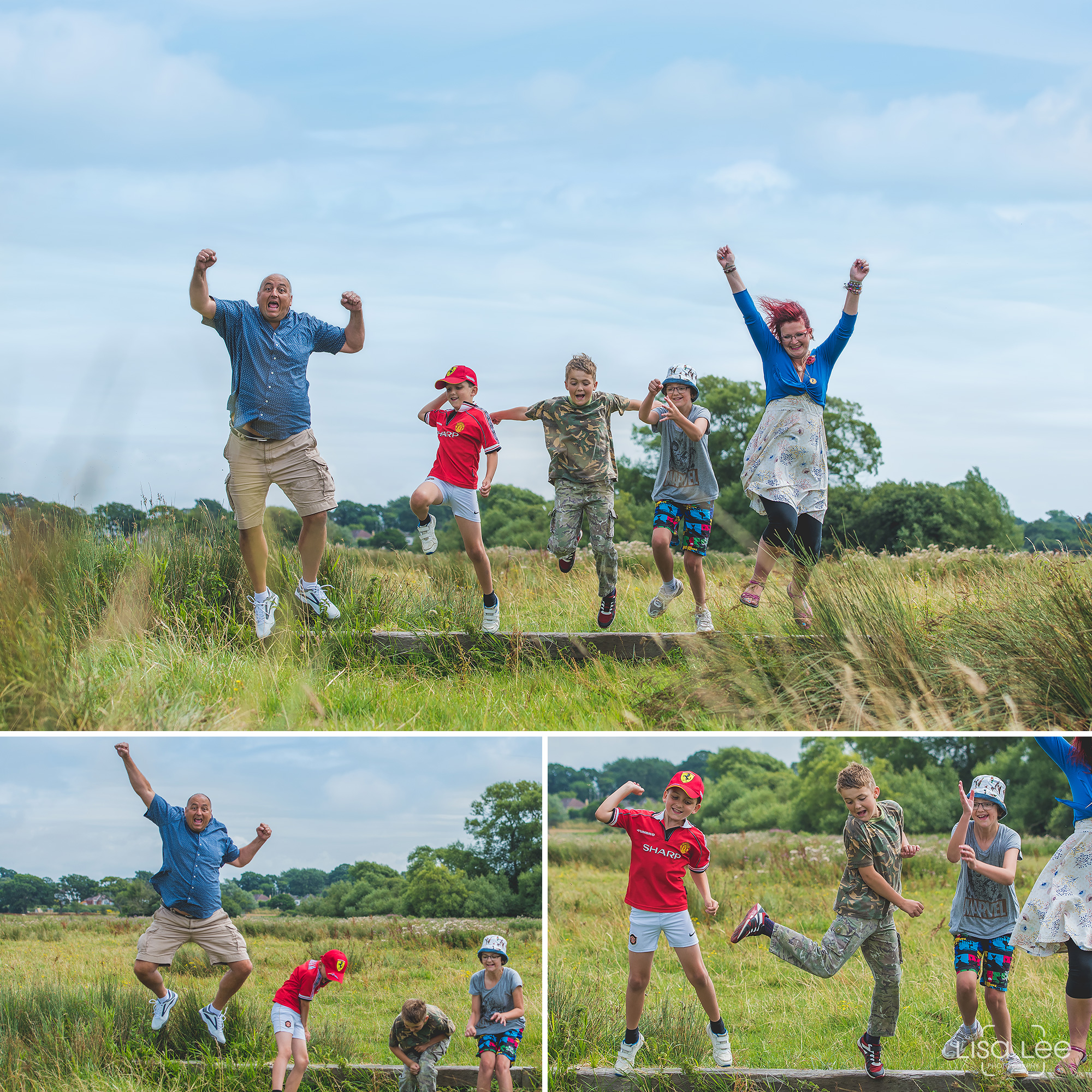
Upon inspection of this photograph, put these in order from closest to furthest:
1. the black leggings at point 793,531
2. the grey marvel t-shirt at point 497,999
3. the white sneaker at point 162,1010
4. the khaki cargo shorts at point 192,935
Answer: the grey marvel t-shirt at point 497,999 → the white sneaker at point 162,1010 → the khaki cargo shorts at point 192,935 → the black leggings at point 793,531

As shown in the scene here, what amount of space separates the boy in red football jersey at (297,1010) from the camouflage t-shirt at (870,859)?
2.71 metres

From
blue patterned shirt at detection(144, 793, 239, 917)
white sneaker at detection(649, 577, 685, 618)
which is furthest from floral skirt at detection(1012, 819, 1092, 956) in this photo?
blue patterned shirt at detection(144, 793, 239, 917)

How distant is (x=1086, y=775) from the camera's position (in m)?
4.57

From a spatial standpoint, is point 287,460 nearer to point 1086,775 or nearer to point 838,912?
point 838,912

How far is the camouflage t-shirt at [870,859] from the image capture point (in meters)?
4.58

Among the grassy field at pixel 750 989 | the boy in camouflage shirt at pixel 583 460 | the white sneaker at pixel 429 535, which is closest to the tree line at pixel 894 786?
the grassy field at pixel 750 989

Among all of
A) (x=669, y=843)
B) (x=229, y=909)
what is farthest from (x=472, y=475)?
(x=229, y=909)

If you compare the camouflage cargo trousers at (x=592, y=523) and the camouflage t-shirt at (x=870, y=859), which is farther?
the camouflage cargo trousers at (x=592, y=523)

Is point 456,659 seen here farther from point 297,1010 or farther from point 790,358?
point 790,358

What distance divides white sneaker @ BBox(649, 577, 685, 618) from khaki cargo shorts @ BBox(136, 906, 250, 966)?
3.50 m

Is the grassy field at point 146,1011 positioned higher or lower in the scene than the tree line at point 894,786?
lower

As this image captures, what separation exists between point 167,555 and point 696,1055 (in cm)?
509

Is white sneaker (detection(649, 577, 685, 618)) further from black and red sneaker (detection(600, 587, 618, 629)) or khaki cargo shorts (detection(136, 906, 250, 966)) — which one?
khaki cargo shorts (detection(136, 906, 250, 966))

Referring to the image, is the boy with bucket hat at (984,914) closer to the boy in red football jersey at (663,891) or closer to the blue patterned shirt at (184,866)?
the boy in red football jersey at (663,891)
